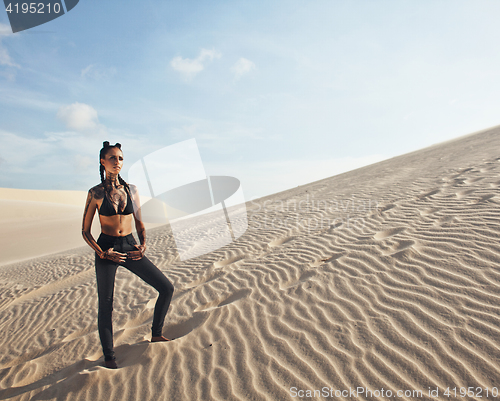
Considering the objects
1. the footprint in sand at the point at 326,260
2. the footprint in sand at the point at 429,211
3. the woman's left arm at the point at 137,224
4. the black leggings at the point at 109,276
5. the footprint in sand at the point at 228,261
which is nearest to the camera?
the black leggings at the point at 109,276

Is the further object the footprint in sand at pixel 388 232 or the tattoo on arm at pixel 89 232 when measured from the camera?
the footprint in sand at pixel 388 232

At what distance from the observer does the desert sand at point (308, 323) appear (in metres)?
2.59

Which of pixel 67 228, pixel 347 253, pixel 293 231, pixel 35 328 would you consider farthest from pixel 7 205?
pixel 347 253

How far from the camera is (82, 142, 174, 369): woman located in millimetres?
2834

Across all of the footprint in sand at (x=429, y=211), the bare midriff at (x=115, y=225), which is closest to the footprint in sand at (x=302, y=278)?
the bare midriff at (x=115, y=225)

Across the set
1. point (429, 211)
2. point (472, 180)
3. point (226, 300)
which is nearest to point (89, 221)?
point (226, 300)

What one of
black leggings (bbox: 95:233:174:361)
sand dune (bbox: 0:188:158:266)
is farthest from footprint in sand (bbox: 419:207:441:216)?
sand dune (bbox: 0:188:158:266)

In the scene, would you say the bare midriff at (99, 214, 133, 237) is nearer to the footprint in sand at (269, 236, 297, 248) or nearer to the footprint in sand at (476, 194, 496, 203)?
the footprint in sand at (269, 236, 297, 248)

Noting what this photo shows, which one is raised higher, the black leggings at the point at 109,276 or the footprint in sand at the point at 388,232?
the black leggings at the point at 109,276

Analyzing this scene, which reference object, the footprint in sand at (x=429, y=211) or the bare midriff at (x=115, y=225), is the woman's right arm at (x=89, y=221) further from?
the footprint in sand at (x=429, y=211)

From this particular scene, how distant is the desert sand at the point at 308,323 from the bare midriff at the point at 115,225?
1543 millimetres

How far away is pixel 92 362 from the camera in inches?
139

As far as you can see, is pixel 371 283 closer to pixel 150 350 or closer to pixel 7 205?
pixel 150 350

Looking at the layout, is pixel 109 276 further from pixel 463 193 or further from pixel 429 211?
pixel 463 193
